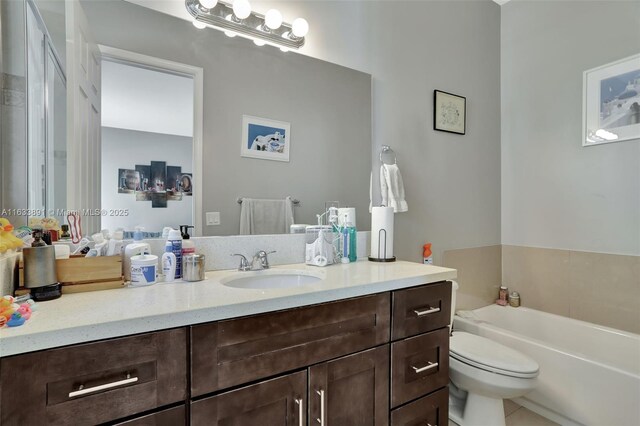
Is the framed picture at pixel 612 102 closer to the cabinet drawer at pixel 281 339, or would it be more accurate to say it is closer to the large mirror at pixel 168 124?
the large mirror at pixel 168 124

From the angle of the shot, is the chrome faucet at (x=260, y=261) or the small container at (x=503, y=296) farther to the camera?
the small container at (x=503, y=296)

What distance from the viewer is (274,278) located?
1341 mm

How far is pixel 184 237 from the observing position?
1.24 meters

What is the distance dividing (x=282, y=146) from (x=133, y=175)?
66cm

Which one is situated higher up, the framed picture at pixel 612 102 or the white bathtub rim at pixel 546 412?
the framed picture at pixel 612 102

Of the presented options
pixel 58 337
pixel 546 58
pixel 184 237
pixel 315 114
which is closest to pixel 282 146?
pixel 315 114

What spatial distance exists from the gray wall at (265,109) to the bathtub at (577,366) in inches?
48.1

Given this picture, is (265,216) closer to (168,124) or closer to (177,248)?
(177,248)

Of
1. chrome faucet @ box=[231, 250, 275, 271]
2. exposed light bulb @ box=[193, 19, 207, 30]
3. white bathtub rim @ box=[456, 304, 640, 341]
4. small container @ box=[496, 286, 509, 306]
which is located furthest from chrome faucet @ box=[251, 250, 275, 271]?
small container @ box=[496, 286, 509, 306]

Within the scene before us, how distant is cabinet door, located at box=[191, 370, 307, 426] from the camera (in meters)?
0.81

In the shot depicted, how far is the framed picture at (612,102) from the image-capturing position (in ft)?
6.34

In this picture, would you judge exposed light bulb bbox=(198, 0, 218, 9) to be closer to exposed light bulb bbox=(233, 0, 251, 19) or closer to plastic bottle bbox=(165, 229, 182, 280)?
exposed light bulb bbox=(233, 0, 251, 19)

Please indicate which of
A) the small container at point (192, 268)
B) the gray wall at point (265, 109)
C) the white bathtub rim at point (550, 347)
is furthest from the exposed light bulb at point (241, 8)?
the white bathtub rim at point (550, 347)

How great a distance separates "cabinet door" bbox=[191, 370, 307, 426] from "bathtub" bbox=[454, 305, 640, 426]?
1.56 m
